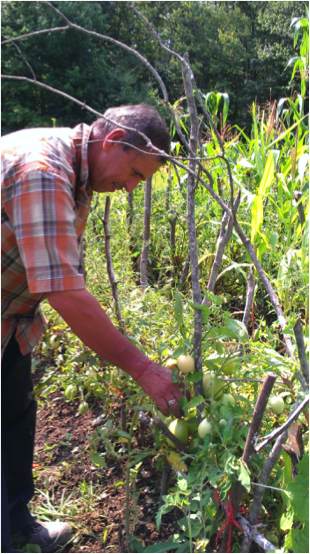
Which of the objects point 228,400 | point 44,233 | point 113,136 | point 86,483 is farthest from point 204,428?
point 113,136

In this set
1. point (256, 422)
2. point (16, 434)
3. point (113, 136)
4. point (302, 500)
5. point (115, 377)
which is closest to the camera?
point (302, 500)

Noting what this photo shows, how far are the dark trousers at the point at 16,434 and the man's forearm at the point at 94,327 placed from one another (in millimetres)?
529

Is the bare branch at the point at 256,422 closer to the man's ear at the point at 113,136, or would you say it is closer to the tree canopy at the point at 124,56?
the man's ear at the point at 113,136

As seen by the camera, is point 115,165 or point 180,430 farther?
point 115,165

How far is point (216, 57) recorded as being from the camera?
71.5 feet

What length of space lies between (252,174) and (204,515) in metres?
1.95

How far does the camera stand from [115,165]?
56.7 inches

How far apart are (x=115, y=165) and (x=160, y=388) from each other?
2.48 ft

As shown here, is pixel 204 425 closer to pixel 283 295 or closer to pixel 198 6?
pixel 283 295

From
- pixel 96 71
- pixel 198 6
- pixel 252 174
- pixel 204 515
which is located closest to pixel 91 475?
pixel 204 515

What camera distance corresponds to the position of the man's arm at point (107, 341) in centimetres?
117

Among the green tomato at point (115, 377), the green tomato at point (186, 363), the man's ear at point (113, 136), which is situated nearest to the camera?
the green tomato at point (186, 363)

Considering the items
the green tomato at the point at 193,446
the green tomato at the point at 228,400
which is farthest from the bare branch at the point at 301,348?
the green tomato at the point at 193,446

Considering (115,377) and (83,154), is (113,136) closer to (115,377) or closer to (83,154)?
(83,154)
